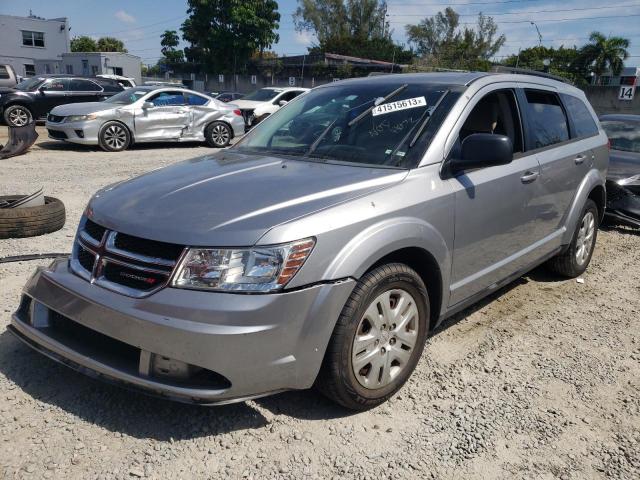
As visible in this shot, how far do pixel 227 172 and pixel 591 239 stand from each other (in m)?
3.82

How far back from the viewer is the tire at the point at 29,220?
17.8 ft

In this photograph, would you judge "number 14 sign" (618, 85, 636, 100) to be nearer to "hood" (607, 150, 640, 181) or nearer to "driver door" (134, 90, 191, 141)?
"hood" (607, 150, 640, 181)

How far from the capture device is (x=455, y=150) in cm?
343

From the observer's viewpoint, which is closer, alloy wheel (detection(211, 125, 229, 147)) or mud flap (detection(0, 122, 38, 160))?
mud flap (detection(0, 122, 38, 160))

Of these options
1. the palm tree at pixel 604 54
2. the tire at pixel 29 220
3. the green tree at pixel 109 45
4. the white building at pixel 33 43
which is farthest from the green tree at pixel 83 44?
the tire at pixel 29 220

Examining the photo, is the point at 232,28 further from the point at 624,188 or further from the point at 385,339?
the point at 385,339

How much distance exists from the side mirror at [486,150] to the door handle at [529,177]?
28.4 inches

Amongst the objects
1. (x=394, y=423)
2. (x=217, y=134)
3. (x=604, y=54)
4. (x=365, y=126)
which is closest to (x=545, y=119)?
(x=365, y=126)

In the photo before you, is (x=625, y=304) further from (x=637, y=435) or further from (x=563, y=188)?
(x=637, y=435)

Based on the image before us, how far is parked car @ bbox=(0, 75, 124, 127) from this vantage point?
1607cm

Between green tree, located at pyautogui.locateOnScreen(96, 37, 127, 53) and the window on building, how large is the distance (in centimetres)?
2932

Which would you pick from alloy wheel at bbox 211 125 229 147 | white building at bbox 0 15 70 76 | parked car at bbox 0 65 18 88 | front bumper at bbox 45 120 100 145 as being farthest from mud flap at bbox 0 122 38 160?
white building at bbox 0 15 70 76

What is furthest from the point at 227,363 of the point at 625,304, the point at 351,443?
the point at 625,304

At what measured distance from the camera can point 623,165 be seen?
7.45 metres
